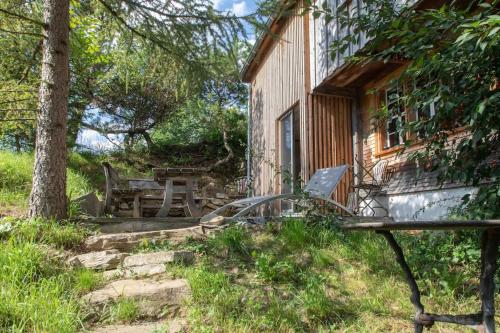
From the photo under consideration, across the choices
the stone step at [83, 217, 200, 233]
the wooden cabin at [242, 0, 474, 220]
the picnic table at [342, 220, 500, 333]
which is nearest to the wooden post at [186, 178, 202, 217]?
the stone step at [83, 217, 200, 233]

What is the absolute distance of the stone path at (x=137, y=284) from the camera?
250 centimetres

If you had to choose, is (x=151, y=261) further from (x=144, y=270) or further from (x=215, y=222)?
(x=215, y=222)

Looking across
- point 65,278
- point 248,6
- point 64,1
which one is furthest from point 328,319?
point 64,1

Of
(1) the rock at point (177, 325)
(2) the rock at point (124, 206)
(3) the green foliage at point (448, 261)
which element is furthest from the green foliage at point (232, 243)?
(2) the rock at point (124, 206)

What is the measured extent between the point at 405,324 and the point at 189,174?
15.2 ft

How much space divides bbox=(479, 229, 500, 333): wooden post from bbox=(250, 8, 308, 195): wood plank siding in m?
4.74

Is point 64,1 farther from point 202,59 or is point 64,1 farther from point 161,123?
point 161,123

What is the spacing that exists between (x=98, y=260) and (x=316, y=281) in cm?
197

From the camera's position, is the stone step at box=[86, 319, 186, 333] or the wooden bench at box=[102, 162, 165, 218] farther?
the wooden bench at box=[102, 162, 165, 218]

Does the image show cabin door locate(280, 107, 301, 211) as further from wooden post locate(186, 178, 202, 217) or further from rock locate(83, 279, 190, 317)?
rock locate(83, 279, 190, 317)

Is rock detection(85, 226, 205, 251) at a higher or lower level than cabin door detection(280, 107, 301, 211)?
lower

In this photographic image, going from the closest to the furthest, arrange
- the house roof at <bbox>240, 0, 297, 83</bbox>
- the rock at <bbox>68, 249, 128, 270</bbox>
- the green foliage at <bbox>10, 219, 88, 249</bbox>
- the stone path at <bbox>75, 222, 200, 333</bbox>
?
the stone path at <bbox>75, 222, 200, 333</bbox>, the rock at <bbox>68, 249, 128, 270</bbox>, the green foliage at <bbox>10, 219, 88, 249</bbox>, the house roof at <bbox>240, 0, 297, 83</bbox>

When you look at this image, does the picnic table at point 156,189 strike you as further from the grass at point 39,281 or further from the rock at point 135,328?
the rock at point 135,328

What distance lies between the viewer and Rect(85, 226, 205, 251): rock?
3.84m
